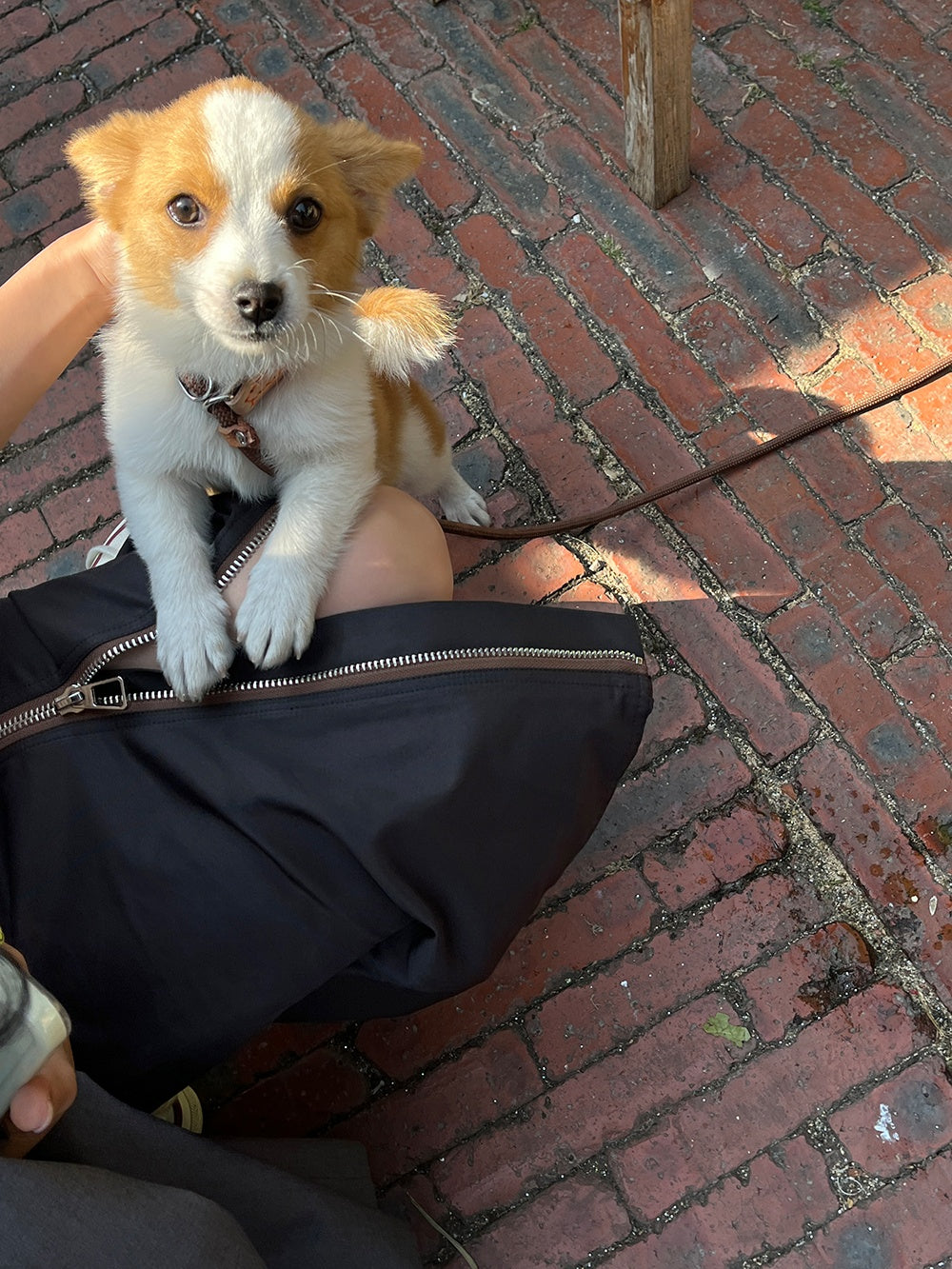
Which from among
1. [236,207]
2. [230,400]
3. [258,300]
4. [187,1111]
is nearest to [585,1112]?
[187,1111]

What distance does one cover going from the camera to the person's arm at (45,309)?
1831 mm

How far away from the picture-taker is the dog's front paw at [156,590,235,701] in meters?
A: 1.59

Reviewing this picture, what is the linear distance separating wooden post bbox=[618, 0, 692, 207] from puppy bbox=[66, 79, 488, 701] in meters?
1.03

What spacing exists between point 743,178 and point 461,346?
893 mm

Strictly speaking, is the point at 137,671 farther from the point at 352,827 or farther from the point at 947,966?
the point at 947,966

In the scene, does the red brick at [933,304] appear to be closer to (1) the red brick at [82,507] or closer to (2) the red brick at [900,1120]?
(2) the red brick at [900,1120]

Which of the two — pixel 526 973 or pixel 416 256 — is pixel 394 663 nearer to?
pixel 526 973

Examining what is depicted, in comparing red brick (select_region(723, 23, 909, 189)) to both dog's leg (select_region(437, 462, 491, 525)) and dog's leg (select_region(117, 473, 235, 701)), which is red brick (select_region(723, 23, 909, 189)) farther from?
dog's leg (select_region(117, 473, 235, 701))

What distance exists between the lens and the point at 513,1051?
7.22ft

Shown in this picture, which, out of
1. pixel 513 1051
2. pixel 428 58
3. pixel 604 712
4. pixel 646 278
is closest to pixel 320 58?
A: pixel 428 58

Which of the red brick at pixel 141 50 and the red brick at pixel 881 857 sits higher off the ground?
the red brick at pixel 141 50

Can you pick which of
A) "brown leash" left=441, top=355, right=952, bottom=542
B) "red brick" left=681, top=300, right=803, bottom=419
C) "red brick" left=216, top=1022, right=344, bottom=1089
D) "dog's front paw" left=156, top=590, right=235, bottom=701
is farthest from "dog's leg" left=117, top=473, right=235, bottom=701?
"red brick" left=681, top=300, right=803, bottom=419

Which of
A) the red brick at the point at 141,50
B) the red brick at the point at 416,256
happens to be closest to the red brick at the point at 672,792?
the red brick at the point at 416,256

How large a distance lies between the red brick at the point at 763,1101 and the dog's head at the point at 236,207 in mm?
1659
